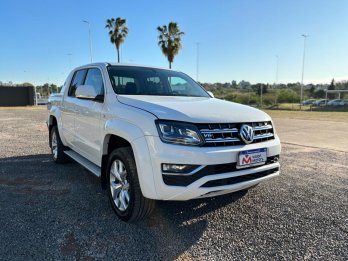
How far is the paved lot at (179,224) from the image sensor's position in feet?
9.43

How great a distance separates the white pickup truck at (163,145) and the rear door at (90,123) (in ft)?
0.05

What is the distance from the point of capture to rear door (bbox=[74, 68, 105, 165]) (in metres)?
4.07

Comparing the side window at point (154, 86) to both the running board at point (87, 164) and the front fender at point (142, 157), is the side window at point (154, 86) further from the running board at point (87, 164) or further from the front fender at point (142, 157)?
the running board at point (87, 164)

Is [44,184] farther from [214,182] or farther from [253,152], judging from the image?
[253,152]

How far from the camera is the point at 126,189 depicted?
3.44 m

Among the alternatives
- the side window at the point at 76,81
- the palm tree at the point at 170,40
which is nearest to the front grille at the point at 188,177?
the side window at the point at 76,81

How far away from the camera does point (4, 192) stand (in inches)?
174

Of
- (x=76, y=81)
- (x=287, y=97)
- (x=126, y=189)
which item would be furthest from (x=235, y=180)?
(x=287, y=97)

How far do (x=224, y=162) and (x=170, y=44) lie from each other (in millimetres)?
32395

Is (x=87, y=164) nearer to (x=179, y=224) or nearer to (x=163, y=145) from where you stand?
(x=179, y=224)

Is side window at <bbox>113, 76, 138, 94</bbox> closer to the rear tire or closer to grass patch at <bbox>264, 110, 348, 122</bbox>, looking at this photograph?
the rear tire

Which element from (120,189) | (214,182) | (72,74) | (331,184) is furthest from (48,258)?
(331,184)

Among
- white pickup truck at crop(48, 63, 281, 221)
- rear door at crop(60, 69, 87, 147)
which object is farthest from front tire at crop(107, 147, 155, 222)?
rear door at crop(60, 69, 87, 147)

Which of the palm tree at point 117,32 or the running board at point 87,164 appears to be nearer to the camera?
the running board at point 87,164
